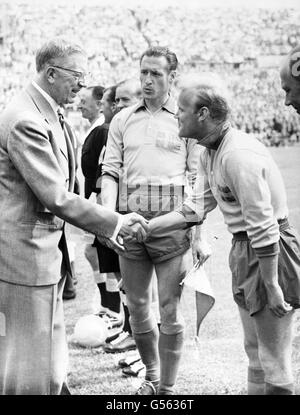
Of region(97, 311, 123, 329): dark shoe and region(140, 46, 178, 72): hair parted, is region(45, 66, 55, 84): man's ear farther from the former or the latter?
region(97, 311, 123, 329): dark shoe

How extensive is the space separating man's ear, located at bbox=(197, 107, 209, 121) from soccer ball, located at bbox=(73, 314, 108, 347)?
193cm

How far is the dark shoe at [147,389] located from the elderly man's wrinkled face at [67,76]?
1456 millimetres

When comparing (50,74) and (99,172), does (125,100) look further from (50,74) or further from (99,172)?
(50,74)

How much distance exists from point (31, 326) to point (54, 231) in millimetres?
366

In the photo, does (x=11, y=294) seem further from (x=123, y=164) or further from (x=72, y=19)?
(x=72, y=19)

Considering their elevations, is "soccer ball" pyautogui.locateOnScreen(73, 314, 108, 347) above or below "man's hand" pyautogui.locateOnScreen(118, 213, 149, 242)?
below

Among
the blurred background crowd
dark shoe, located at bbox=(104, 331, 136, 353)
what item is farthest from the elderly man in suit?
the blurred background crowd

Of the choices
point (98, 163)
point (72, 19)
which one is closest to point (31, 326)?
point (98, 163)

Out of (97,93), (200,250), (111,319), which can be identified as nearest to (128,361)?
(111,319)

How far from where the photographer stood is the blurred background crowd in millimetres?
5375

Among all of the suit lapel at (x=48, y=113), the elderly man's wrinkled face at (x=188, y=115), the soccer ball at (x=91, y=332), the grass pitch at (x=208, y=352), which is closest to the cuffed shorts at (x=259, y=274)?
the elderly man's wrinkled face at (x=188, y=115)

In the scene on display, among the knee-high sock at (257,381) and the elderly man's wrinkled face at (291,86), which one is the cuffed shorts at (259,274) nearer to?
the knee-high sock at (257,381)

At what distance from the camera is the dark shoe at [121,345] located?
12.9 ft

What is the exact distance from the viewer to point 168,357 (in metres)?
3.12
